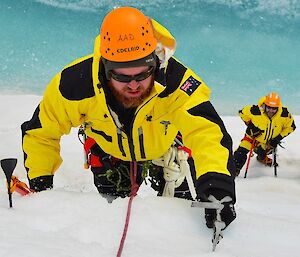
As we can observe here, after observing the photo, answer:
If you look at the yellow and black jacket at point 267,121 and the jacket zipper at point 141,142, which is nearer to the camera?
the jacket zipper at point 141,142

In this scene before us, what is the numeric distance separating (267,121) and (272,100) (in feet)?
1.55

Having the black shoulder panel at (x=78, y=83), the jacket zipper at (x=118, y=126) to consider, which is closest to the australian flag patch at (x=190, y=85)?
the jacket zipper at (x=118, y=126)

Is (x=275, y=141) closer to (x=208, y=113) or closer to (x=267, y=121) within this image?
(x=267, y=121)

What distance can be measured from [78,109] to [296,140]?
10.7 metres

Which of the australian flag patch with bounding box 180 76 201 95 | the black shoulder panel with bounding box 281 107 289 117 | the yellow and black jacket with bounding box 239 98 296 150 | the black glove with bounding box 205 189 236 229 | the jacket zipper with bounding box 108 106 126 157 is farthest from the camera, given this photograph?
the black shoulder panel with bounding box 281 107 289 117

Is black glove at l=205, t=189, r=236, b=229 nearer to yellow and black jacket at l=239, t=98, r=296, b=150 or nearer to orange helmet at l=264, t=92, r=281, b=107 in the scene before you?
yellow and black jacket at l=239, t=98, r=296, b=150

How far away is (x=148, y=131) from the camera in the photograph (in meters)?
2.94

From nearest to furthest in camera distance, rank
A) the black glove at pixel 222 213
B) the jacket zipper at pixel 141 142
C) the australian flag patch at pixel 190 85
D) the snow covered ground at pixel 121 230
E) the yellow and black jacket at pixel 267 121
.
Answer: the snow covered ground at pixel 121 230 < the black glove at pixel 222 213 < the australian flag patch at pixel 190 85 < the jacket zipper at pixel 141 142 < the yellow and black jacket at pixel 267 121

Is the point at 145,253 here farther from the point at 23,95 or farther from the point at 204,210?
the point at 23,95

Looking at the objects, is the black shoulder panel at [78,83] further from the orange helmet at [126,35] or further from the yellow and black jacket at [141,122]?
the orange helmet at [126,35]

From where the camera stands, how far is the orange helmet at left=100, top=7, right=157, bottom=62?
7.88 ft

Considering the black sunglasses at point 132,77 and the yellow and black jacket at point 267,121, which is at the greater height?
Answer: the black sunglasses at point 132,77

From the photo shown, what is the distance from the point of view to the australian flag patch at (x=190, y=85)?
2555mm

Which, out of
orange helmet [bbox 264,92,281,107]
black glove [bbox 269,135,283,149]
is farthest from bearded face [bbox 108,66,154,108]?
black glove [bbox 269,135,283,149]
